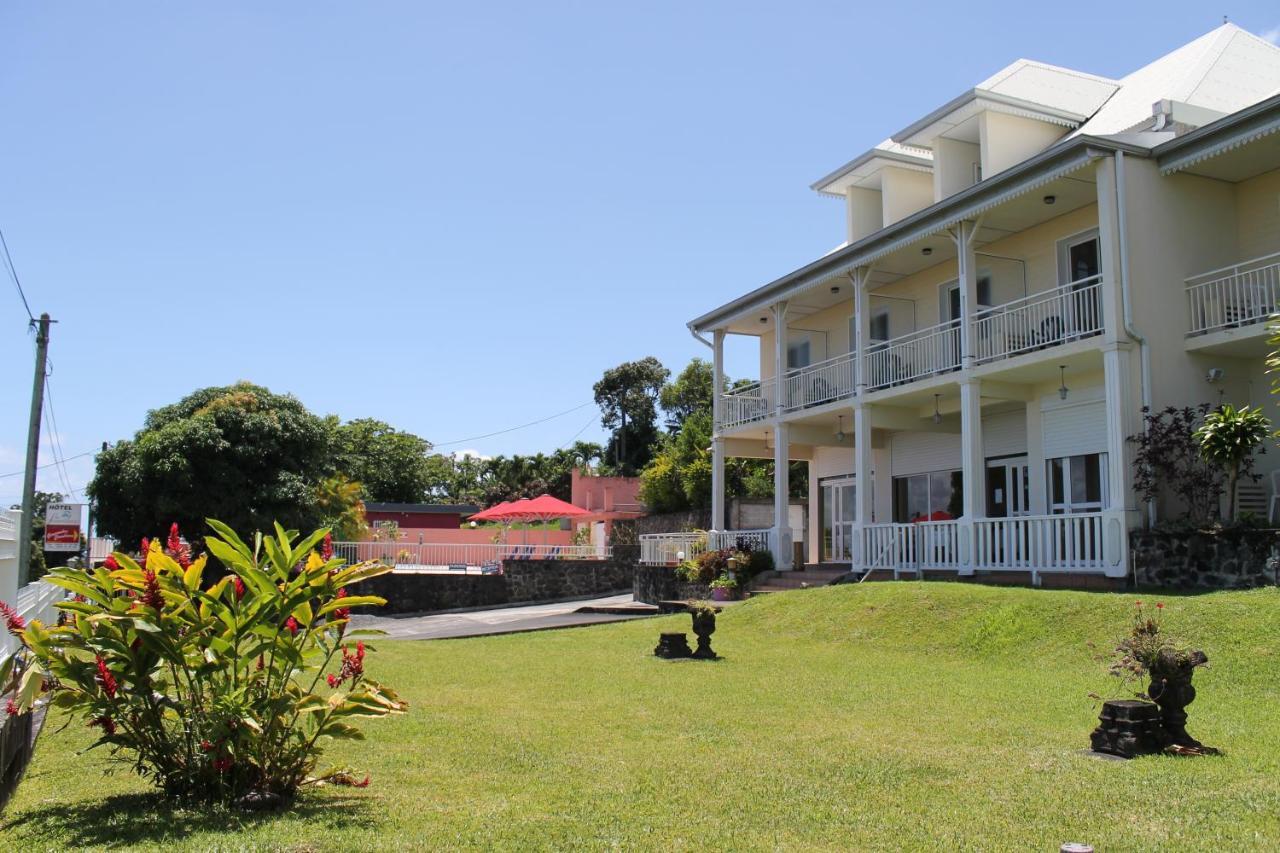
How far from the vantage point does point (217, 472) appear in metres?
30.5

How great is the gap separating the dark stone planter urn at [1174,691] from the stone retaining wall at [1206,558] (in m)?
7.18

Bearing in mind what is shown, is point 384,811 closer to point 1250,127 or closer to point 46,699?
point 46,699

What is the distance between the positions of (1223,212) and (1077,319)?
2.86 metres

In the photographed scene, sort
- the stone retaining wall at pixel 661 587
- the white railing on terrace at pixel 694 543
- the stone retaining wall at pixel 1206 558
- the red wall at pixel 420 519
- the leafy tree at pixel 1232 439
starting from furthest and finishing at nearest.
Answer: the red wall at pixel 420 519 < the stone retaining wall at pixel 661 587 < the white railing on terrace at pixel 694 543 < the leafy tree at pixel 1232 439 < the stone retaining wall at pixel 1206 558

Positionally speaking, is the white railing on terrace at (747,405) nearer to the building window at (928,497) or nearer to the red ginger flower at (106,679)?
the building window at (928,497)

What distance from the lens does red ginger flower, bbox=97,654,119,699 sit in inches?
219

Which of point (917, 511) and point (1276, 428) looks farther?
point (917, 511)

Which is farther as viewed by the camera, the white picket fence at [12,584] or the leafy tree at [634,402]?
the leafy tree at [634,402]

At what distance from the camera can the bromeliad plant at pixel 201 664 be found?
18.8 feet

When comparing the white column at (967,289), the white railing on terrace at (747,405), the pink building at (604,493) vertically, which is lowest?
the pink building at (604,493)

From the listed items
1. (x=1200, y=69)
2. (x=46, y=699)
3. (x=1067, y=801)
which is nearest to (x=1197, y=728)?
(x=1067, y=801)

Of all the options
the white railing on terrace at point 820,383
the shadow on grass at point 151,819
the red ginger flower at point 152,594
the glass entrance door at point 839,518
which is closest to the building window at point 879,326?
the white railing on terrace at point 820,383

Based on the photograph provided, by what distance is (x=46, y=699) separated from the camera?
10.1 metres

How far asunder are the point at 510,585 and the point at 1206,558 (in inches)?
856
